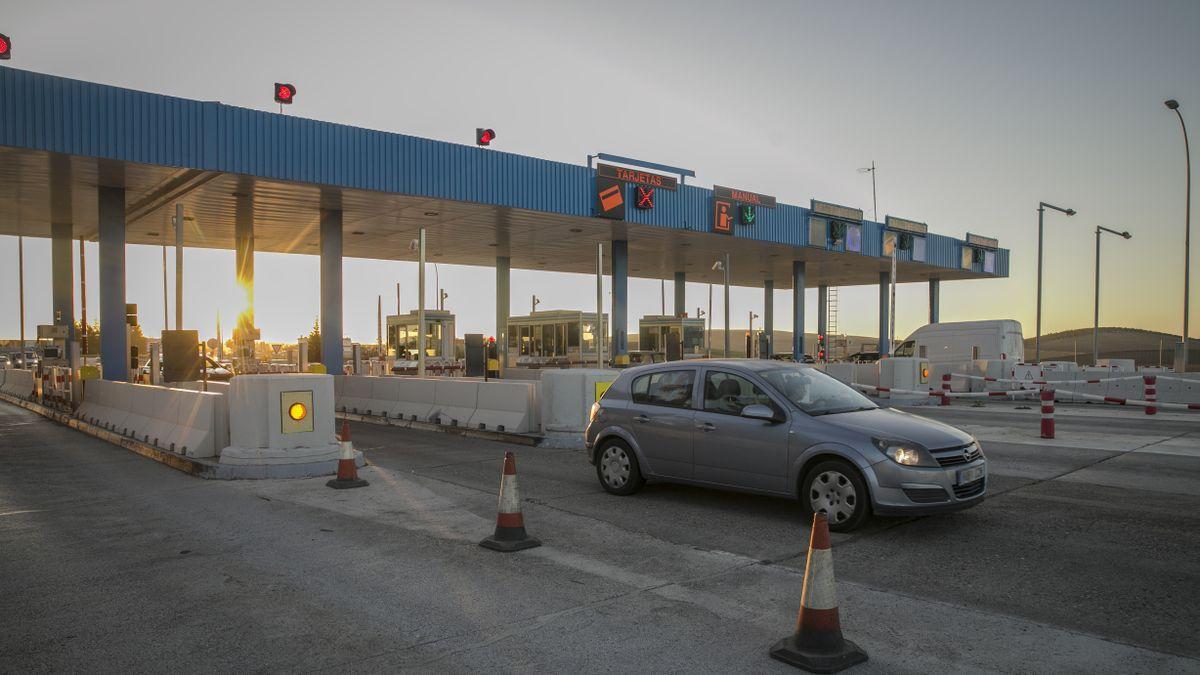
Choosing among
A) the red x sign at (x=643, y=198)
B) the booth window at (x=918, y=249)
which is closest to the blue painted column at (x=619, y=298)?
the red x sign at (x=643, y=198)

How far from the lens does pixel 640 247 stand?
32.3 m

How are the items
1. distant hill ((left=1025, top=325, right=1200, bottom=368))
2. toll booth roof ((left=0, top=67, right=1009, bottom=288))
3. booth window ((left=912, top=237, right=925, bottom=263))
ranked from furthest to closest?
distant hill ((left=1025, top=325, right=1200, bottom=368)) → booth window ((left=912, top=237, right=925, bottom=263)) → toll booth roof ((left=0, top=67, right=1009, bottom=288))

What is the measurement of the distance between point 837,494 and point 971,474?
121cm

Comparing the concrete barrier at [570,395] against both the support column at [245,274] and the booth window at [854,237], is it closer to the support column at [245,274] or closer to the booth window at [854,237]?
the support column at [245,274]

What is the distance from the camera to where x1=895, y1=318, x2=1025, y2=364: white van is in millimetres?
27969

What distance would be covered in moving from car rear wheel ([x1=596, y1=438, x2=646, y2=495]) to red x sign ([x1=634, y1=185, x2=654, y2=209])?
57.3 ft

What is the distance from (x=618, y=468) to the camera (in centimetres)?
915

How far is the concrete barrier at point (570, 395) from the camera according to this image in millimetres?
13828

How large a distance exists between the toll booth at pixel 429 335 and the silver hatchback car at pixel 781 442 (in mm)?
24798

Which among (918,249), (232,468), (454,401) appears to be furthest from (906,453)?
(918,249)

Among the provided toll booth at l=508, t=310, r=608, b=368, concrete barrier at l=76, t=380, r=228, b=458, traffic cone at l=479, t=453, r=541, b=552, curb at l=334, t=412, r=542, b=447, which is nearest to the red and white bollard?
curb at l=334, t=412, r=542, b=447

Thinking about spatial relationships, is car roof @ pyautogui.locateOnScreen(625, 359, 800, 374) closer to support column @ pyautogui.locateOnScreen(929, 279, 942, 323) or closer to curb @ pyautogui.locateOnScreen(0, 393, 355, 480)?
Result: curb @ pyautogui.locateOnScreen(0, 393, 355, 480)

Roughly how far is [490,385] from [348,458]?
239 inches

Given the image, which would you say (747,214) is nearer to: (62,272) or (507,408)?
(507,408)
